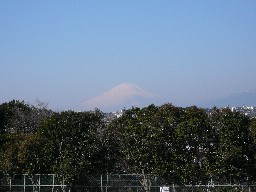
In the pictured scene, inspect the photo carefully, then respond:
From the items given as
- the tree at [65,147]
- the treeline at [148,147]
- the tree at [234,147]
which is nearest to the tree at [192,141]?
the treeline at [148,147]

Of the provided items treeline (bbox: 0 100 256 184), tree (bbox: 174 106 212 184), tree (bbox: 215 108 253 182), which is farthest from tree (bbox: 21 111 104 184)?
tree (bbox: 215 108 253 182)

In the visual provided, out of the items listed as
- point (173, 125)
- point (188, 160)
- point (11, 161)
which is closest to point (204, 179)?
point (188, 160)

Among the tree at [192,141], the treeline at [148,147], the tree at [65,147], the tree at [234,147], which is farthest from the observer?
the tree at [65,147]

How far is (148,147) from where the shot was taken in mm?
25047

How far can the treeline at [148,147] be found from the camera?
2450 centimetres

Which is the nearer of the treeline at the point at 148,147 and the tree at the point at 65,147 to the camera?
the treeline at the point at 148,147

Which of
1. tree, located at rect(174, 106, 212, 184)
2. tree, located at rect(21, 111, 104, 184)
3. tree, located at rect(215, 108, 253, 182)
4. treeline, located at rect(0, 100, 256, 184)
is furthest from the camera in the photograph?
tree, located at rect(21, 111, 104, 184)

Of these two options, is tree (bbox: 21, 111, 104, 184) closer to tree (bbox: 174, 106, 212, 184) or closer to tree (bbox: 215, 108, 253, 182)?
tree (bbox: 174, 106, 212, 184)

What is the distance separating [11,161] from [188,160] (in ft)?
28.7

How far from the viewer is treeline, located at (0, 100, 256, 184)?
80.4ft

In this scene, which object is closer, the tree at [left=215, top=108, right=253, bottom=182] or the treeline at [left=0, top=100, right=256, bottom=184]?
the tree at [left=215, top=108, right=253, bottom=182]

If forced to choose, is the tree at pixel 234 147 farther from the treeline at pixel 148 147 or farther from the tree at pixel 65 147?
the tree at pixel 65 147

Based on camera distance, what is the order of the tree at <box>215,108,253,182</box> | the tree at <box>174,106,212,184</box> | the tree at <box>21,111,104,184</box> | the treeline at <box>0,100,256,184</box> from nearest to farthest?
the tree at <box>215,108,253,182</box> → the treeline at <box>0,100,256,184</box> → the tree at <box>174,106,212,184</box> → the tree at <box>21,111,104,184</box>

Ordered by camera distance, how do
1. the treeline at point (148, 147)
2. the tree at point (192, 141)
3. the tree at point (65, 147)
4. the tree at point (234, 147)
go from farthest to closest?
1. the tree at point (65, 147)
2. the tree at point (192, 141)
3. the treeline at point (148, 147)
4. the tree at point (234, 147)
